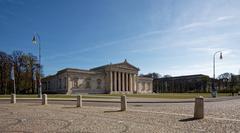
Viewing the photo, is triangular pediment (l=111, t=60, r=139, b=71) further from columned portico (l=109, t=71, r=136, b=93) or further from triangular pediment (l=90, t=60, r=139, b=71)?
columned portico (l=109, t=71, r=136, b=93)

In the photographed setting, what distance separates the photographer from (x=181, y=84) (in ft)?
511

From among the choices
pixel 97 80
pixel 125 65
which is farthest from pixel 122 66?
pixel 97 80

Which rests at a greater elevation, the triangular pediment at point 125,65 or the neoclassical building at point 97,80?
the triangular pediment at point 125,65

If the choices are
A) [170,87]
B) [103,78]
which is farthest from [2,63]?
[170,87]

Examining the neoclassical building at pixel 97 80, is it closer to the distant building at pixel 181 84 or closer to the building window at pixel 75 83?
the building window at pixel 75 83

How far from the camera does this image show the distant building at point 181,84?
459 ft

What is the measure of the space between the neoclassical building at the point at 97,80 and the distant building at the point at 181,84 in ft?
104

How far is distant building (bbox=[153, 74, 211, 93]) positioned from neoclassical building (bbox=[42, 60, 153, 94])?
31.8 metres

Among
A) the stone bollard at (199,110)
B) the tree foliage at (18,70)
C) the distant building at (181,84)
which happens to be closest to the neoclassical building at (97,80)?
the tree foliage at (18,70)

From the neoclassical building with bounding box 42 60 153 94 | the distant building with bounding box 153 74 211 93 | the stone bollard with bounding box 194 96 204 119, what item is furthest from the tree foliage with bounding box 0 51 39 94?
the distant building with bounding box 153 74 211 93

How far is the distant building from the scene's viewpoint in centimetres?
13996

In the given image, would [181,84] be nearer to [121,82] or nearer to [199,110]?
[121,82]

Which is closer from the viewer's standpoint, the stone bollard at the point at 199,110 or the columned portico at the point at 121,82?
the stone bollard at the point at 199,110

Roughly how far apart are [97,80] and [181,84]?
67.8 meters
